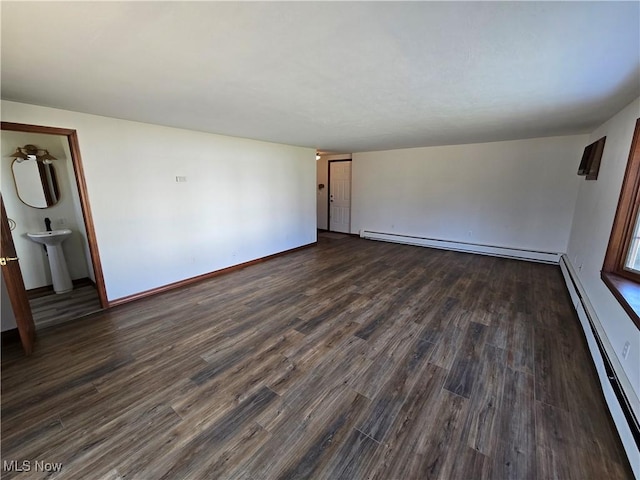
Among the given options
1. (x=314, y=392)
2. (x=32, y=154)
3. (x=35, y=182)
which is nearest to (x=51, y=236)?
(x=35, y=182)

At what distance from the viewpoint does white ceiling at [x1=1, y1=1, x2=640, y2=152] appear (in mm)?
1206

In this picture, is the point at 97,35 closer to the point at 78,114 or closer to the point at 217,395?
the point at 78,114

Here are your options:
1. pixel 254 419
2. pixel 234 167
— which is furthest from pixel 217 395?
pixel 234 167

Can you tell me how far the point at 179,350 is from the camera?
97.6 inches

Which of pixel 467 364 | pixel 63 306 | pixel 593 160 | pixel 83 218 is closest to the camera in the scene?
pixel 467 364

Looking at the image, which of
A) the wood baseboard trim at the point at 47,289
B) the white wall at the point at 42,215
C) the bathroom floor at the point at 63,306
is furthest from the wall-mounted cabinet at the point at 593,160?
the wood baseboard trim at the point at 47,289

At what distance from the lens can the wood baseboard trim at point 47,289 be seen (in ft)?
12.0

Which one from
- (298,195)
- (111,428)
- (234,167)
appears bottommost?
(111,428)

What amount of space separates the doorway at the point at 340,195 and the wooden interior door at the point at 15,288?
21.0ft

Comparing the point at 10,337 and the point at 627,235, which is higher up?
the point at 627,235

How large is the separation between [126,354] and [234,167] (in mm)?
3078

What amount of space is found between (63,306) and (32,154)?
2063mm

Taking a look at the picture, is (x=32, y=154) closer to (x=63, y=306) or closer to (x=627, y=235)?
(x=63, y=306)

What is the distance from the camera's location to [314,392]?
1978mm
